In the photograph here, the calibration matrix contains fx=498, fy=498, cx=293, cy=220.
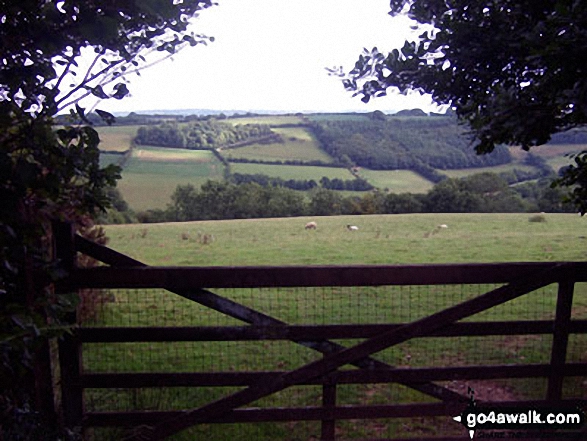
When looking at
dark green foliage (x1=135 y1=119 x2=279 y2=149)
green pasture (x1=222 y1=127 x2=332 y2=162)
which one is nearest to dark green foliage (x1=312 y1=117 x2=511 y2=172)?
green pasture (x1=222 y1=127 x2=332 y2=162)

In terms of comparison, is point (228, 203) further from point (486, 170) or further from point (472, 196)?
point (486, 170)

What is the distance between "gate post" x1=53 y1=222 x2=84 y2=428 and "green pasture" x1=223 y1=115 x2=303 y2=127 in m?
50.0

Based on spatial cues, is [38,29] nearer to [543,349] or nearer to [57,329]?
[57,329]

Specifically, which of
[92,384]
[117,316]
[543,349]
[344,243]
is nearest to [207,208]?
[344,243]

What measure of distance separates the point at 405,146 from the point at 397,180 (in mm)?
3233

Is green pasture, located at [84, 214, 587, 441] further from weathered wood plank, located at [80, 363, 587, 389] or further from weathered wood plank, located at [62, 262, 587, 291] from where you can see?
weathered wood plank, located at [62, 262, 587, 291]

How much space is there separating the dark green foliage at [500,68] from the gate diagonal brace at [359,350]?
0.98 meters

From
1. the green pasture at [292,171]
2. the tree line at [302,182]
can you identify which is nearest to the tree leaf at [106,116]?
the tree line at [302,182]

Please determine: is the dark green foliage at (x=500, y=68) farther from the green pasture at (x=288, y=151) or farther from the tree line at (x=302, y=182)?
the green pasture at (x=288, y=151)

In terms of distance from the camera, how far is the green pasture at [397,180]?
4084 centimetres

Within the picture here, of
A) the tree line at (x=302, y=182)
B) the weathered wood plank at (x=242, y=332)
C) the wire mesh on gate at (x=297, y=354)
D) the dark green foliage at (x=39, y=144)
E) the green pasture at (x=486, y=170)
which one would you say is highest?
the green pasture at (x=486, y=170)

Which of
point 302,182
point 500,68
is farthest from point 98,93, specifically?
point 302,182

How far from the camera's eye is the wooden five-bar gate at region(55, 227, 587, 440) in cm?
374

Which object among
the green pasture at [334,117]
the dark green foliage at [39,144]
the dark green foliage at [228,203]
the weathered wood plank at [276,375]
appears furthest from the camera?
the green pasture at [334,117]
